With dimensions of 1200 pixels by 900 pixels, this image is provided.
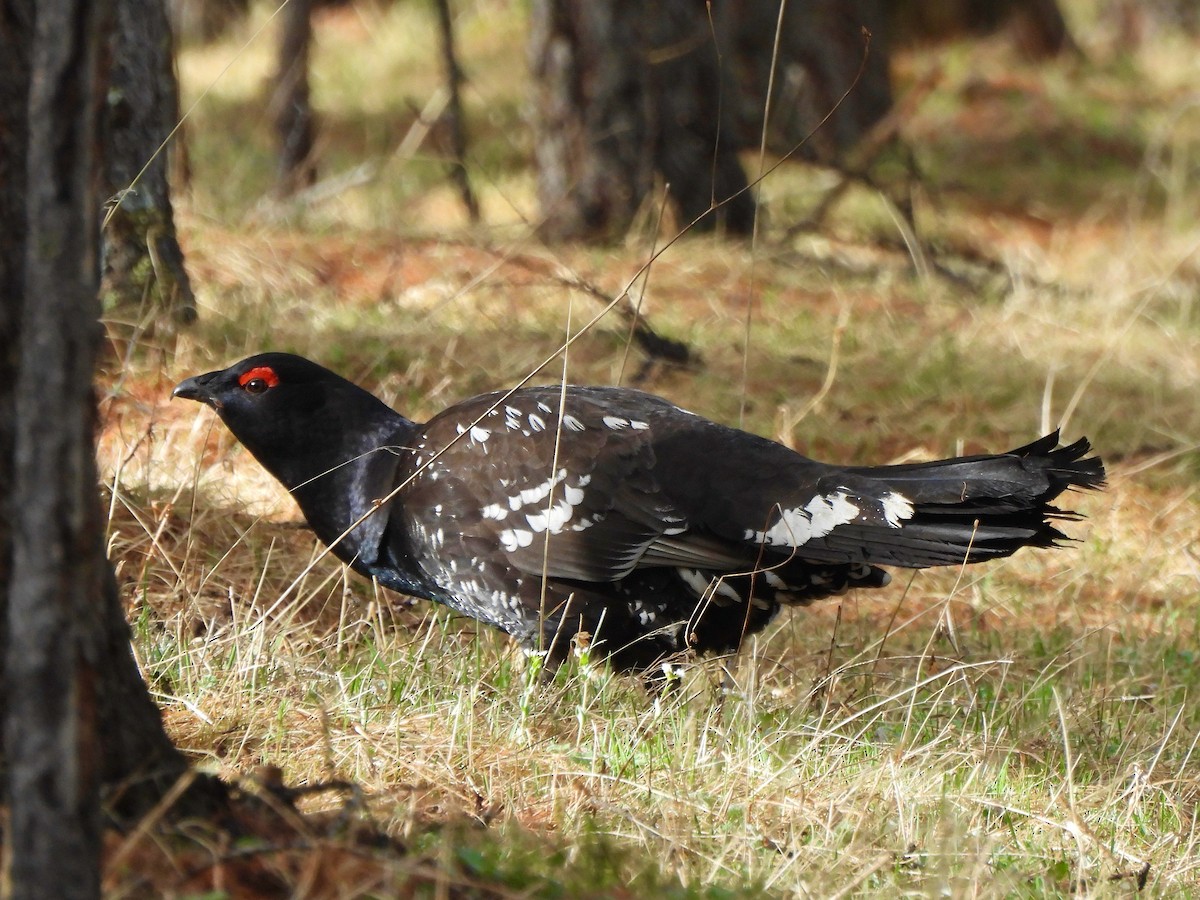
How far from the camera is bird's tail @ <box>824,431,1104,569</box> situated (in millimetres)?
3748

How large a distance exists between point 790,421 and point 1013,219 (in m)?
7.11

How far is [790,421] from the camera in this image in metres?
6.16

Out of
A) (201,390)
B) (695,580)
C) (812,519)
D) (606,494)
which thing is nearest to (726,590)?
(695,580)

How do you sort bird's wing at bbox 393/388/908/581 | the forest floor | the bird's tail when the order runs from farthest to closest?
bird's wing at bbox 393/388/908/581
the bird's tail
the forest floor

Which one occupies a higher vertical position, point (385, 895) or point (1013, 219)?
point (385, 895)

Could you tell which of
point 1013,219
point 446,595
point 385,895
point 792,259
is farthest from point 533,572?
point 1013,219

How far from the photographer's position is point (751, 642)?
475cm

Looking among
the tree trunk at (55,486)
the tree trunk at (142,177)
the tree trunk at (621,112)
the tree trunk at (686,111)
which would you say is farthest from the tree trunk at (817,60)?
the tree trunk at (55,486)

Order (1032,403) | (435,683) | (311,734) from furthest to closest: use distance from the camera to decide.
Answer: (1032,403)
(435,683)
(311,734)

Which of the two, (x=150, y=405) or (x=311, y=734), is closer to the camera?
(x=311, y=734)

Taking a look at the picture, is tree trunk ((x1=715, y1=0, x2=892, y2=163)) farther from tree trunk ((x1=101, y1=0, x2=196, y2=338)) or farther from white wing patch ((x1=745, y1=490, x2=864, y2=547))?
white wing patch ((x1=745, y1=490, x2=864, y2=547))

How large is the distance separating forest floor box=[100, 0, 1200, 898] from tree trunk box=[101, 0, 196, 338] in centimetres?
20

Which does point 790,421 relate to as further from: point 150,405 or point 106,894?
point 106,894

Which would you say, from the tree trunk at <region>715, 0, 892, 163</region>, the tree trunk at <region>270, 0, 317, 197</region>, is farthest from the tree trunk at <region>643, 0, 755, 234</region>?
the tree trunk at <region>715, 0, 892, 163</region>
